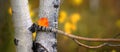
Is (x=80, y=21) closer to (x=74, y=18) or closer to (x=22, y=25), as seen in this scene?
(x=74, y=18)

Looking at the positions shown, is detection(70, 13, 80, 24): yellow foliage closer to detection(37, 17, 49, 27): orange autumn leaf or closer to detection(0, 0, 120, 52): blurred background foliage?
detection(0, 0, 120, 52): blurred background foliage

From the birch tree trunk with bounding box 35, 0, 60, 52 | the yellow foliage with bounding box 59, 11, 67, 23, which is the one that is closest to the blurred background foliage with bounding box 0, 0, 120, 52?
the yellow foliage with bounding box 59, 11, 67, 23

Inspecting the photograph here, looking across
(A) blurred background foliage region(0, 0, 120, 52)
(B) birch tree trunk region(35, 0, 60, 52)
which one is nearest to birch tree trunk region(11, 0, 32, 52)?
(B) birch tree trunk region(35, 0, 60, 52)

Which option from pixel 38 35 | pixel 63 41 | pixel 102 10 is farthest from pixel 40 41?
pixel 102 10

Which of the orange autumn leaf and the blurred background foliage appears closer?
the orange autumn leaf

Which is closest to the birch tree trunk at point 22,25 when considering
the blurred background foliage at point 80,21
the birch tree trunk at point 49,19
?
the birch tree trunk at point 49,19

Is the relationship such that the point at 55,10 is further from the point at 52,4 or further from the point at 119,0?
the point at 119,0

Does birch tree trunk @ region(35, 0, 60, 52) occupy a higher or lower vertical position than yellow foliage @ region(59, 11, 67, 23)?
higher

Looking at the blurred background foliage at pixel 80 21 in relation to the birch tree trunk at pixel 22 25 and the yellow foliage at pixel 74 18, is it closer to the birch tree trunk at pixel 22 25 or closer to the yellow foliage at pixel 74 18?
the yellow foliage at pixel 74 18
